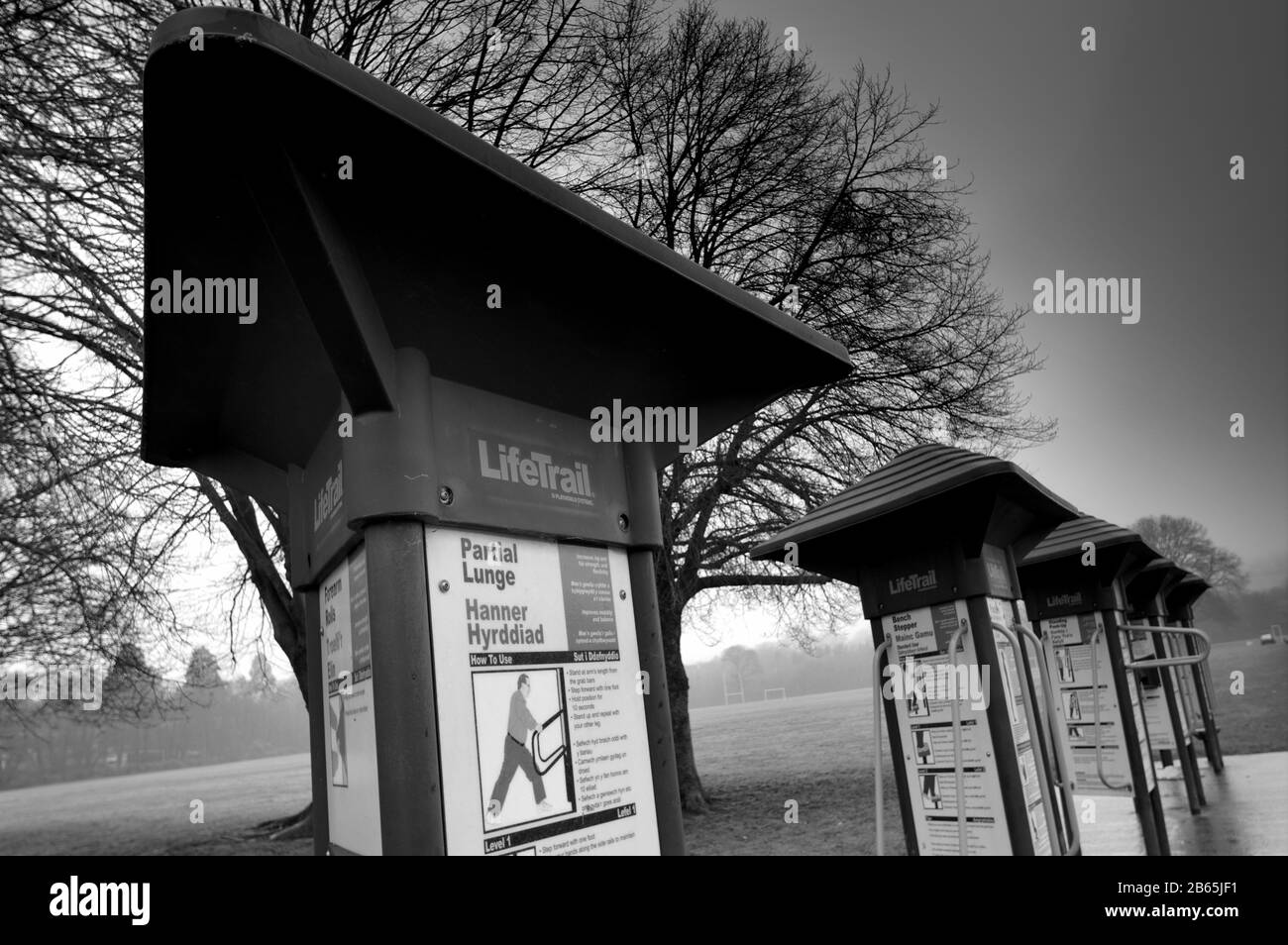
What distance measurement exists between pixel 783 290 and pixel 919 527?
7.39 metres

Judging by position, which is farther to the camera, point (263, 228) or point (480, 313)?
point (480, 313)

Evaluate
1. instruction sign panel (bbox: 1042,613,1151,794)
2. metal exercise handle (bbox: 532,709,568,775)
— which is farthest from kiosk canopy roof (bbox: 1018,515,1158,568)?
metal exercise handle (bbox: 532,709,568,775)

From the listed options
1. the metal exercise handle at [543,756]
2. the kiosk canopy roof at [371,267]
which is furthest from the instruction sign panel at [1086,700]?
the metal exercise handle at [543,756]

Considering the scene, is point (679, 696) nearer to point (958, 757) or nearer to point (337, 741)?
point (958, 757)

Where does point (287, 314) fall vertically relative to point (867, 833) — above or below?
above

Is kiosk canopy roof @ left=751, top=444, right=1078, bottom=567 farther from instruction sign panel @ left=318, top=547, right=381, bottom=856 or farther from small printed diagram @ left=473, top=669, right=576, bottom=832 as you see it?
instruction sign panel @ left=318, top=547, right=381, bottom=856

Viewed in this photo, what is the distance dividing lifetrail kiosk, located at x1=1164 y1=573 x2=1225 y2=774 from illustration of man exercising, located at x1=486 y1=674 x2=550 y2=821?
33.4 feet

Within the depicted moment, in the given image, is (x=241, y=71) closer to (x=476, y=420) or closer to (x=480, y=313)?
(x=480, y=313)

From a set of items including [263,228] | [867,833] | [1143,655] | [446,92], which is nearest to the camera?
[263,228]

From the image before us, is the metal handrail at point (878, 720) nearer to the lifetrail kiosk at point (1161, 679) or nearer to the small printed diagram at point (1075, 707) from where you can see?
the small printed diagram at point (1075, 707)

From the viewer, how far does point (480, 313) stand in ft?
8.25

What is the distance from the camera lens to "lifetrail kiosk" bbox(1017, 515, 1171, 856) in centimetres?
749

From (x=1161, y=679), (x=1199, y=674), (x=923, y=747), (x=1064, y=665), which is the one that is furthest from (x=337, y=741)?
(x=1199, y=674)
